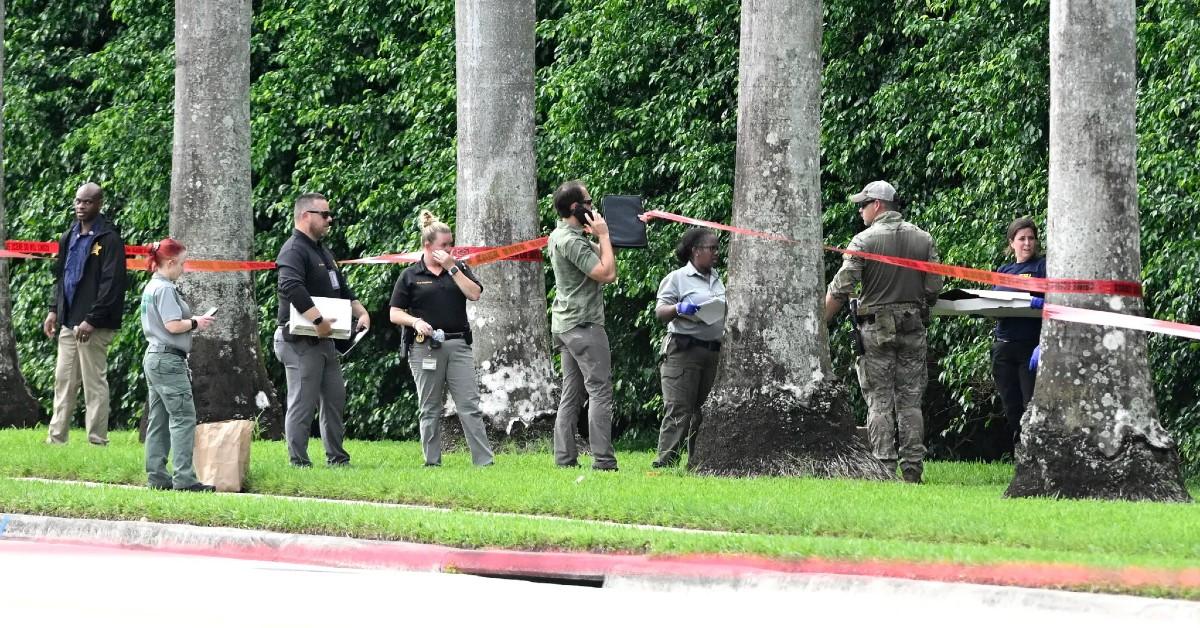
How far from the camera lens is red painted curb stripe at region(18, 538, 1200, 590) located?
7625 mm

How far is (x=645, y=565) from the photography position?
8.46 metres

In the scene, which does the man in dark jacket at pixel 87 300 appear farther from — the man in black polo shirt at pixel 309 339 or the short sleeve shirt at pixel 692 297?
the short sleeve shirt at pixel 692 297

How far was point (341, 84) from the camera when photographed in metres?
21.6

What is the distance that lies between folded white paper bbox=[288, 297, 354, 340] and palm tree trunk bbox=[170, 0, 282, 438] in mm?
3616

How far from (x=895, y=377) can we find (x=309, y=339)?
422 centimetres

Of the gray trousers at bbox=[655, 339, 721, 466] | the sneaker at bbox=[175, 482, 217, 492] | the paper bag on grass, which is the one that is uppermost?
the gray trousers at bbox=[655, 339, 721, 466]

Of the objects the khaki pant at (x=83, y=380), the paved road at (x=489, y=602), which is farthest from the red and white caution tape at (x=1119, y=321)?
the khaki pant at (x=83, y=380)

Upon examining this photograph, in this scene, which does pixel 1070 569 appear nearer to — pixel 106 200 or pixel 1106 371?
pixel 1106 371

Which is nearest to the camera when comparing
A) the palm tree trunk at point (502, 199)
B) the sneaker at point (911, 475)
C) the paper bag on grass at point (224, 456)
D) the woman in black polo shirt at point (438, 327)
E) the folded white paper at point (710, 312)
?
the paper bag on grass at point (224, 456)

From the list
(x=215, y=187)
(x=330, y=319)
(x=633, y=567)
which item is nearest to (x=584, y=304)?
(x=330, y=319)

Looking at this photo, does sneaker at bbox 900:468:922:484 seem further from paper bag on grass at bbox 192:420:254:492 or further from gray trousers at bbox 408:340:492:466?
paper bag on grass at bbox 192:420:254:492

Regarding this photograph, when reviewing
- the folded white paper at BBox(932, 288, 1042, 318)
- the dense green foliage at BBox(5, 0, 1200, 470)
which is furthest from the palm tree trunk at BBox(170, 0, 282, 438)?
the folded white paper at BBox(932, 288, 1042, 318)

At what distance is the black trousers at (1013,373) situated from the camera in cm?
1295

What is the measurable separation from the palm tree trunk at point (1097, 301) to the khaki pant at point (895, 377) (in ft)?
5.20
